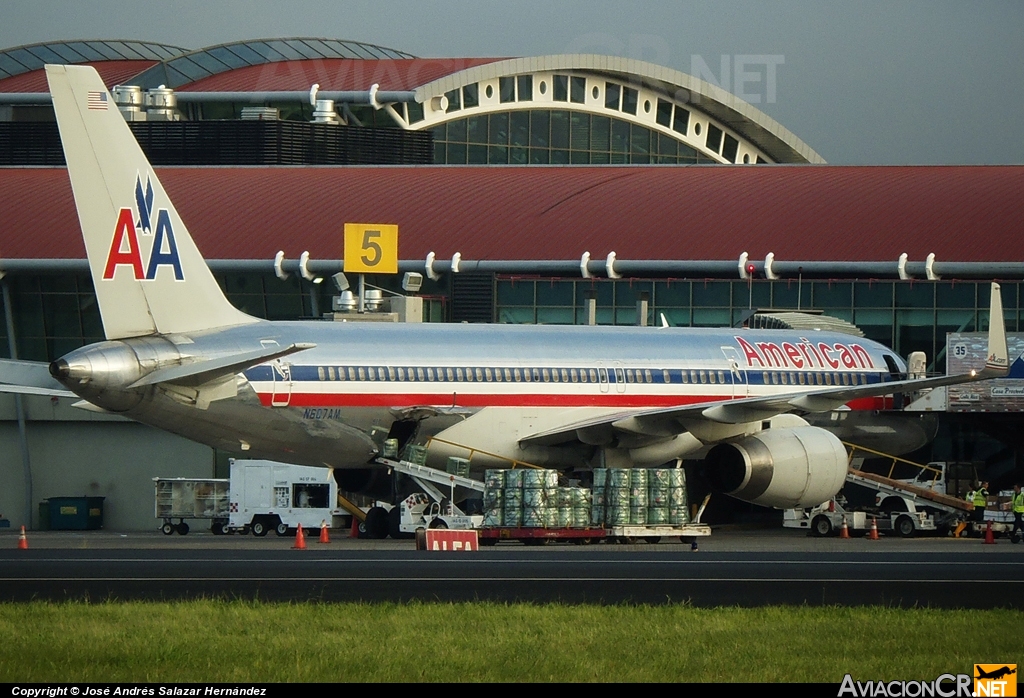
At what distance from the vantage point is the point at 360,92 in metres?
73.0

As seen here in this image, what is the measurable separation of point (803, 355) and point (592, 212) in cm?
1496

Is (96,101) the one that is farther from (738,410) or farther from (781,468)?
(781,468)

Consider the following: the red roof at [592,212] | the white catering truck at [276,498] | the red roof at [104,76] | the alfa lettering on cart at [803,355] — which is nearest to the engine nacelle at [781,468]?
the alfa lettering on cart at [803,355]

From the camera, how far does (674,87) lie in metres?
86.2

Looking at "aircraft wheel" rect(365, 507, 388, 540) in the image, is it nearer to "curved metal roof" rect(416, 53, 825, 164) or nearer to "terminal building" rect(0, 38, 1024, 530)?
"terminal building" rect(0, 38, 1024, 530)

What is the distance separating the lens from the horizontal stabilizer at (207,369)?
26953 mm

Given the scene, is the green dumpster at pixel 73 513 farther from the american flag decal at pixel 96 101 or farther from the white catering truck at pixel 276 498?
the american flag decal at pixel 96 101

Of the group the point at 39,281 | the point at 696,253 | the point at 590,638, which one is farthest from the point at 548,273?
the point at 590,638

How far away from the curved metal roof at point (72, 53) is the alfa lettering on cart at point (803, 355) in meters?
55.6

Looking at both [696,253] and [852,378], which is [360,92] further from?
[852,378]

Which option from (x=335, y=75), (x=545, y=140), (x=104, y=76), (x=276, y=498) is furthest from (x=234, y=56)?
(x=276, y=498)

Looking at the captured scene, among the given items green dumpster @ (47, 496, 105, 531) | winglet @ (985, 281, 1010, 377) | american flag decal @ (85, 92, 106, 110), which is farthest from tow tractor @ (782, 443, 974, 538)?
green dumpster @ (47, 496, 105, 531)

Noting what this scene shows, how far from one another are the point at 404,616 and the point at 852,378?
25.3 meters

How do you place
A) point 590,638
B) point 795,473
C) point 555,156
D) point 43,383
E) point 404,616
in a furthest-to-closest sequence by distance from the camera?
1. point 555,156
2. point 795,473
3. point 43,383
4. point 404,616
5. point 590,638
